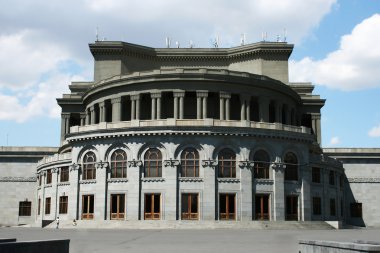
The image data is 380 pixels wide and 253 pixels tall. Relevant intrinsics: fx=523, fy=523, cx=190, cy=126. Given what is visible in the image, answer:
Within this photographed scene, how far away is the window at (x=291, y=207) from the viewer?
56953 millimetres

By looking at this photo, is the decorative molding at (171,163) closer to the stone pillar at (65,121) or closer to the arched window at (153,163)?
the arched window at (153,163)

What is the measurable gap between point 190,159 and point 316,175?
17.1 meters

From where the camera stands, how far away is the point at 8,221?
75.8 meters

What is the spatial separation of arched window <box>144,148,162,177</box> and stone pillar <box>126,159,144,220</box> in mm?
770

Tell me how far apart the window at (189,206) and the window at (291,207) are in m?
10.4

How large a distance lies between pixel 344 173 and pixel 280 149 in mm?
22423

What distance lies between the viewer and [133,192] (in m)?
54.5

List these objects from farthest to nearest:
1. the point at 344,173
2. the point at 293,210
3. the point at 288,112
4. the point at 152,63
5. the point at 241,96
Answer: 1. the point at 152,63
2. the point at 344,173
3. the point at 288,112
4. the point at 241,96
5. the point at 293,210

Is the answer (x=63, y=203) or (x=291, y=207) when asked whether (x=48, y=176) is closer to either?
(x=63, y=203)

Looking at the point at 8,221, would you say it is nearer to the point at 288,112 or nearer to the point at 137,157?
the point at 137,157

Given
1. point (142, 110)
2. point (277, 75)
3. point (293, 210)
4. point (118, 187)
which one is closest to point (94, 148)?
point (118, 187)

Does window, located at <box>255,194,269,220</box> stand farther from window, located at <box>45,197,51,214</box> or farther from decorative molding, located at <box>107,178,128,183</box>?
window, located at <box>45,197,51,214</box>

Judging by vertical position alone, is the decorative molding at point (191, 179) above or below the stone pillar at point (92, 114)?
below

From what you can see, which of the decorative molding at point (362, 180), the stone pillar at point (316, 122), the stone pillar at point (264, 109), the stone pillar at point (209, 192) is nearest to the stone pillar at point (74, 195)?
the stone pillar at point (209, 192)
